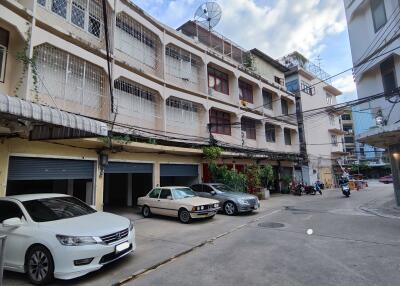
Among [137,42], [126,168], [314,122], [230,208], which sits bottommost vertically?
[230,208]

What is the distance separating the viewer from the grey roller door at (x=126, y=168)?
12.3 m

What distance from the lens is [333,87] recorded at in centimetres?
3694

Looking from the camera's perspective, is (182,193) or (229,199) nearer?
(182,193)

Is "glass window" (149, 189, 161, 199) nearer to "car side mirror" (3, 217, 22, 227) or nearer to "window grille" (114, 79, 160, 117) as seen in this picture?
"window grille" (114, 79, 160, 117)

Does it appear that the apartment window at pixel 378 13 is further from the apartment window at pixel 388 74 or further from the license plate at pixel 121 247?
the license plate at pixel 121 247

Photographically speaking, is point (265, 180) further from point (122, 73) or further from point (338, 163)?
point (338, 163)

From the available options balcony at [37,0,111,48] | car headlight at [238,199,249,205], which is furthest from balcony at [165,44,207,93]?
car headlight at [238,199,249,205]

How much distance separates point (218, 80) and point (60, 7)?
11985 mm

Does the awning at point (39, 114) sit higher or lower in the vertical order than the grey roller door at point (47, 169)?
higher

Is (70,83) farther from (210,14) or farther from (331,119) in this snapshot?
(331,119)

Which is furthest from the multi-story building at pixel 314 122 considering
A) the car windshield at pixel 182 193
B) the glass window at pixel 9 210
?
the glass window at pixel 9 210

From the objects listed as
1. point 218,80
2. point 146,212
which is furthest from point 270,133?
point 146,212

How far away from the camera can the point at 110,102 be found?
12.0 metres

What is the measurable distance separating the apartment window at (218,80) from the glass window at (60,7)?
34.6ft
